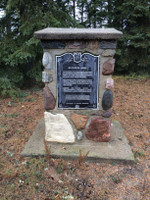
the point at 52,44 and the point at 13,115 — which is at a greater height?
the point at 52,44

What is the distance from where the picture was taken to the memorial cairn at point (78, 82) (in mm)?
2350

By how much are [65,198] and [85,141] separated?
3.15 ft

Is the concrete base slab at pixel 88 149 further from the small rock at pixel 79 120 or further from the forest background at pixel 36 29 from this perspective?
the forest background at pixel 36 29

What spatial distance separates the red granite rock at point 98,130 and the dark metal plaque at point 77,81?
241mm

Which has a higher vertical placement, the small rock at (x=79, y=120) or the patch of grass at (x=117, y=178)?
the small rock at (x=79, y=120)

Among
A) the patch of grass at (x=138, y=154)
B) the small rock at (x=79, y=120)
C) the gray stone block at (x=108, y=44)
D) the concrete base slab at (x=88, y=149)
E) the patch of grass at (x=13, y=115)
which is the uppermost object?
the gray stone block at (x=108, y=44)

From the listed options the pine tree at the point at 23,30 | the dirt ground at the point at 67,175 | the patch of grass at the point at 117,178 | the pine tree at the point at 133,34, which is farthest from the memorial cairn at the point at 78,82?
the pine tree at the point at 133,34

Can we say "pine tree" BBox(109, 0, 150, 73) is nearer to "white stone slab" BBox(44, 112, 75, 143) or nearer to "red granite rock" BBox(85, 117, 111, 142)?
"red granite rock" BBox(85, 117, 111, 142)

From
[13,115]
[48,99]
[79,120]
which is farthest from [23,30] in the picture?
[79,120]

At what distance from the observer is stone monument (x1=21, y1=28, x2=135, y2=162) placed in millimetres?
2352

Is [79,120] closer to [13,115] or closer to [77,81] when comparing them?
[77,81]

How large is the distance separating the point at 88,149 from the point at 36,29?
12.4 ft

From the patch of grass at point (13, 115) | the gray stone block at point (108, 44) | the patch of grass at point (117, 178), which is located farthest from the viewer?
the patch of grass at point (13, 115)

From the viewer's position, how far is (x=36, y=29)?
493 centimetres
